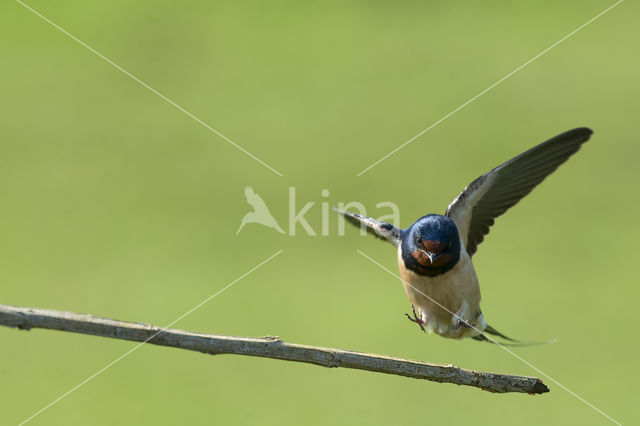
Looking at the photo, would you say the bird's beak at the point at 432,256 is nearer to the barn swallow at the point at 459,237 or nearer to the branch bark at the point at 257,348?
the barn swallow at the point at 459,237

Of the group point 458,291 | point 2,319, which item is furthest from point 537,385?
point 2,319

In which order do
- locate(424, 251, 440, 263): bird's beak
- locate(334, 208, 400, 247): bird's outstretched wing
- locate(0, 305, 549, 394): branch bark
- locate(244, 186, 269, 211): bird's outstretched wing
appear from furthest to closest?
locate(244, 186, 269, 211): bird's outstretched wing → locate(334, 208, 400, 247): bird's outstretched wing → locate(424, 251, 440, 263): bird's beak → locate(0, 305, 549, 394): branch bark

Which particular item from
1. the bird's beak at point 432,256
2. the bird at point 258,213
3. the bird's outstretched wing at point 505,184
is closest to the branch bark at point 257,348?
the bird's beak at point 432,256

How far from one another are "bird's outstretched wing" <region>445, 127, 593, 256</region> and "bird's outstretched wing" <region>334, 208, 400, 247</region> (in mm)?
198

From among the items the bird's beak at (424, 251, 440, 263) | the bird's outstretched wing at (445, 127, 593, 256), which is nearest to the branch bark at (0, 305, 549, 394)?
the bird's beak at (424, 251, 440, 263)

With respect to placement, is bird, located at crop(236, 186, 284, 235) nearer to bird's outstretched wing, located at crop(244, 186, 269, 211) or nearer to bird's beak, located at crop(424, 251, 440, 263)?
bird's outstretched wing, located at crop(244, 186, 269, 211)

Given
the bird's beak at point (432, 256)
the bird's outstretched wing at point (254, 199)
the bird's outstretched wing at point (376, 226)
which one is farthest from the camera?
the bird's outstretched wing at point (254, 199)

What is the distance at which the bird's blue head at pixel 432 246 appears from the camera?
205 centimetres

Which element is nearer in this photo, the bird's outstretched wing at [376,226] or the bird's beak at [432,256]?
the bird's beak at [432,256]

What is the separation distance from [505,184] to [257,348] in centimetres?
114

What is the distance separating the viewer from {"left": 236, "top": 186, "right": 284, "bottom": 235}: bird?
5.91 metres

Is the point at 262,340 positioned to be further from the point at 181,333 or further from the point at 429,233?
the point at 429,233

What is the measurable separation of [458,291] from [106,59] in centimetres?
620

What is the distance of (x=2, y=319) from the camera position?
142 centimetres
